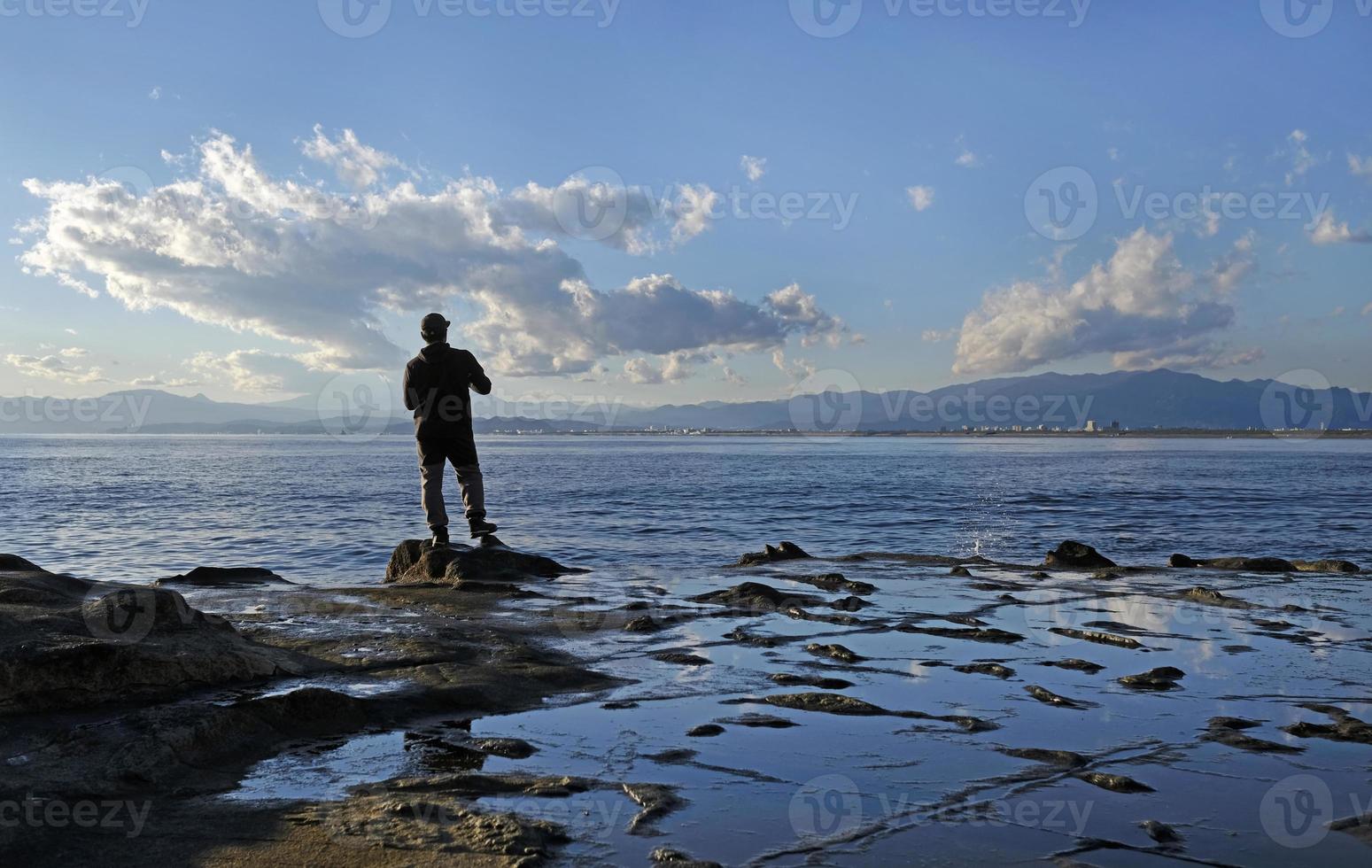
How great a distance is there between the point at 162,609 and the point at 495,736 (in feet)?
10.2

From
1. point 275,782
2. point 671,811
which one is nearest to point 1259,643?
point 671,811

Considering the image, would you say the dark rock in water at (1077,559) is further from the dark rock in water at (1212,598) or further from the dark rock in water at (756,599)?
the dark rock in water at (756,599)

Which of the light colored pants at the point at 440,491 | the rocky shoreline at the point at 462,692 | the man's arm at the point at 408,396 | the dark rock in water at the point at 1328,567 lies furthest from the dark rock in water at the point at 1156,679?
the dark rock in water at the point at 1328,567

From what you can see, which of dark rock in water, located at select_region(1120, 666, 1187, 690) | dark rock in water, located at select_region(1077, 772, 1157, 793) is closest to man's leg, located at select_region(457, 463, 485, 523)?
dark rock in water, located at select_region(1120, 666, 1187, 690)

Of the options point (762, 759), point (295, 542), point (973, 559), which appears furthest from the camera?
point (295, 542)

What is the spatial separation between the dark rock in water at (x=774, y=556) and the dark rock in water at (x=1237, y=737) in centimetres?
1011

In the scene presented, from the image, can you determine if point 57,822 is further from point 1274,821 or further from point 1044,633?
point 1044,633

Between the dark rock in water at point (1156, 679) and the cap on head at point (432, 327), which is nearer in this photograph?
the dark rock in water at point (1156, 679)

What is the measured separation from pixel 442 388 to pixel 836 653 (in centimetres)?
752

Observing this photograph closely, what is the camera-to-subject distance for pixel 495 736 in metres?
5.19

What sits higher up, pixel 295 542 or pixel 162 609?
pixel 162 609

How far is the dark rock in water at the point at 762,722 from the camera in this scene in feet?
18.1

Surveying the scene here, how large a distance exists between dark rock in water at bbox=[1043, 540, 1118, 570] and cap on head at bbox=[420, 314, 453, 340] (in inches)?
427

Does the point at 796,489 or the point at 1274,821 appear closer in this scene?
the point at 1274,821
